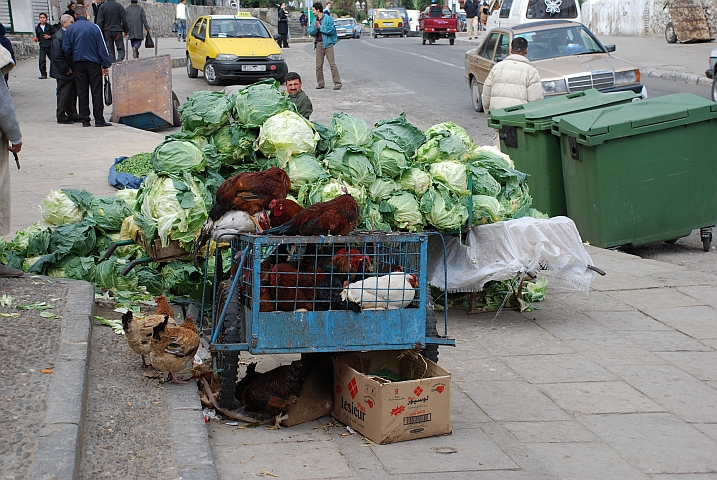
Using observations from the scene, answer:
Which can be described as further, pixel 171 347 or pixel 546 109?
pixel 546 109

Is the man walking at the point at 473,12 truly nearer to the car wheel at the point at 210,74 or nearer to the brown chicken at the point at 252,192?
the car wheel at the point at 210,74

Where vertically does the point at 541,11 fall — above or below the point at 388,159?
above

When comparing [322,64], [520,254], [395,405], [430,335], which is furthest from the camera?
[322,64]

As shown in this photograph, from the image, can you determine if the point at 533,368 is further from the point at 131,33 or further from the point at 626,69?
the point at 131,33

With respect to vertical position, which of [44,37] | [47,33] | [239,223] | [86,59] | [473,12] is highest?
[473,12]

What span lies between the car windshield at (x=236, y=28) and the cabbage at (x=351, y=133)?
17040 mm

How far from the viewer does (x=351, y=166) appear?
19.7 feet

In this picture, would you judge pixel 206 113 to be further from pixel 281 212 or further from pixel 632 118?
pixel 632 118

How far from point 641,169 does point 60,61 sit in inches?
411

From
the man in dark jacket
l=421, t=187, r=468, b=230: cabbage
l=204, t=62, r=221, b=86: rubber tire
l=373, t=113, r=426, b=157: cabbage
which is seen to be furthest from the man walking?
l=421, t=187, r=468, b=230: cabbage

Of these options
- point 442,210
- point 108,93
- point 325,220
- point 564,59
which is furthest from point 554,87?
point 325,220

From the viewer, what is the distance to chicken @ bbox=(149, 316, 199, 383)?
4523 millimetres

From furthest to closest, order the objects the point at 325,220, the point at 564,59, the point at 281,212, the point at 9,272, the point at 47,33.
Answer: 1. the point at 47,33
2. the point at 564,59
3. the point at 9,272
4. the point at 281,212
5. the point at 325,220

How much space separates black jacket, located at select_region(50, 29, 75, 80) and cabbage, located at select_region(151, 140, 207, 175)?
31.1 ft
